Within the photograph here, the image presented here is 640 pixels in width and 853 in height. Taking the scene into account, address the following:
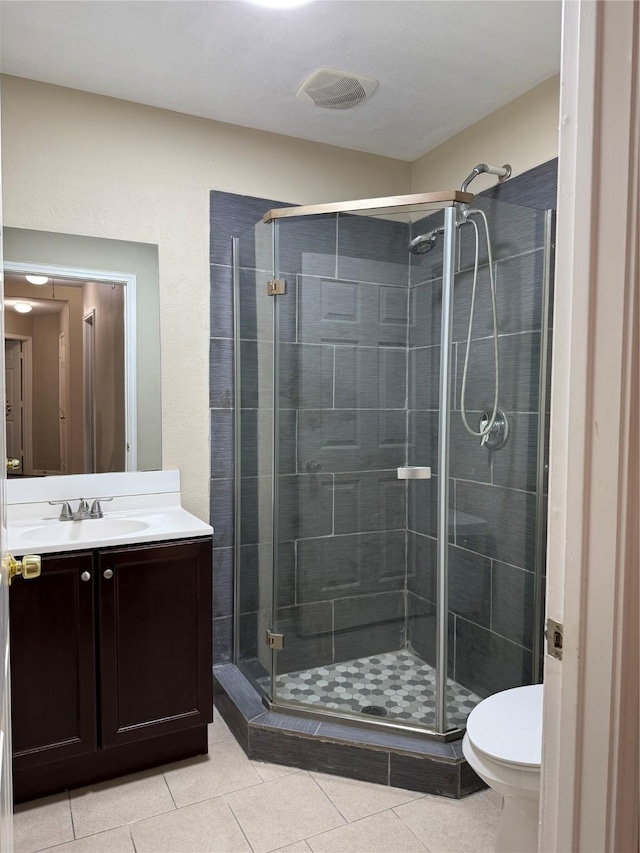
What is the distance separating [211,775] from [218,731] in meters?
0.29

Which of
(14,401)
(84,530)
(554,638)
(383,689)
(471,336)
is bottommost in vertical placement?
(383,689)

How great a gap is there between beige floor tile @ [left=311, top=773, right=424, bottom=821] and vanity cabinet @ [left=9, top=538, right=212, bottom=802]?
0.51 metres

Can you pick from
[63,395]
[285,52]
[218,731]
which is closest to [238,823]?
[218,731]

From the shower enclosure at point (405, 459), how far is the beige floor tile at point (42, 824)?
79 centimetres

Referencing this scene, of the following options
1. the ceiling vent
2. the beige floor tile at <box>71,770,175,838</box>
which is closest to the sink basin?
the beige floor tile at <box>71,770,175,838</box>

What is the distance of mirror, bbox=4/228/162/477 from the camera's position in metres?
2.34

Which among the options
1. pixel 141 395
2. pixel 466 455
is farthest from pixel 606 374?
pixel 141 395

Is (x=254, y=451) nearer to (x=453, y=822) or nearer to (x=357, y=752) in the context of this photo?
(x=357, y=752)

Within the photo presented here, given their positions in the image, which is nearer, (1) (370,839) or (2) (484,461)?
(1) (370,839)

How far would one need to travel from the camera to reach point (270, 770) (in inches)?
83.7

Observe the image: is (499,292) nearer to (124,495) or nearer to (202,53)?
(202,53)

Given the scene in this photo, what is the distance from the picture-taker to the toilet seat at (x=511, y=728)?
1.50 meters

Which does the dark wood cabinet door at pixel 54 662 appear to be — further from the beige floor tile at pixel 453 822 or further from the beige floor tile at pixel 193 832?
the beige floor tile at pixel 453 822

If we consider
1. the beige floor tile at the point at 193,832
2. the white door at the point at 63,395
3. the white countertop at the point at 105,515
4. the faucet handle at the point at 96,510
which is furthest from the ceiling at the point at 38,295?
the beige floor tile at the point at 193,832
